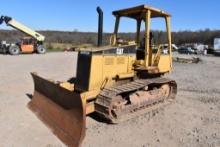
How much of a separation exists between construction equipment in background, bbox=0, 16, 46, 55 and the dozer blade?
2038 cm

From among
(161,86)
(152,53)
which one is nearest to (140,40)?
(152,53)

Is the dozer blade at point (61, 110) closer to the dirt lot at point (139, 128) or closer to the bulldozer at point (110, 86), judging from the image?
the bulldozer at point (110, 86)

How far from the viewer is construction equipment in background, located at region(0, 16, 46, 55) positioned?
88.4 ft

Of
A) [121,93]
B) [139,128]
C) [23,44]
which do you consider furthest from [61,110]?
[23,44]

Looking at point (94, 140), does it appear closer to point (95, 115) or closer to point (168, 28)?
point (95, 115)

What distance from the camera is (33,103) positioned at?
328 inches

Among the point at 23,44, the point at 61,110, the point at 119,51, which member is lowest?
the point at 61,110

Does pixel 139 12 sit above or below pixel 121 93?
above

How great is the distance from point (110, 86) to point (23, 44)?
2300 cm

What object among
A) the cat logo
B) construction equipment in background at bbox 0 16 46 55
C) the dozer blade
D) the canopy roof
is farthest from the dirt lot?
construction equipment in background at bbox 0 16 46 55

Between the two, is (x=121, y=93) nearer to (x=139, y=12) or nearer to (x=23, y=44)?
(x=139, y=12)

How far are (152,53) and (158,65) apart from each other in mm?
433

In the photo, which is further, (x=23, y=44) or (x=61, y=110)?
(x=23, y=44)

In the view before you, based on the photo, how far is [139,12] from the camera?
7969 mm
